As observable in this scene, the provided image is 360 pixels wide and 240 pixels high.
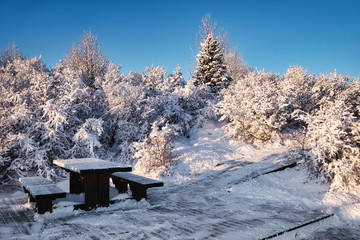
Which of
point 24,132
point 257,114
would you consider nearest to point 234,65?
point 257,114

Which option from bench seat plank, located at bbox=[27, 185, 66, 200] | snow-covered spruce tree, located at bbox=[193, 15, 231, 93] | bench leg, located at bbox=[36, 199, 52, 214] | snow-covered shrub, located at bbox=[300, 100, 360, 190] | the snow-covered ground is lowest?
the snow-covered ground

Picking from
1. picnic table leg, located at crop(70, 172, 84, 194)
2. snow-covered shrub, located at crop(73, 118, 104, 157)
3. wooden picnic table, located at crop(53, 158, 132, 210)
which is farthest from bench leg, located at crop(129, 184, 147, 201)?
snow-covered shrub, located at crop(73, 118, 104, 157)

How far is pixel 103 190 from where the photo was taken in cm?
584

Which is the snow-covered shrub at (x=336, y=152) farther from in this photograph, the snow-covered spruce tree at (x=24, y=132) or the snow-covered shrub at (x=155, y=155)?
the snow-covered spruce tree at (x=24, y=132)

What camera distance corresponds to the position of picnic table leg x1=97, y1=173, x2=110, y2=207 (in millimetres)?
5809

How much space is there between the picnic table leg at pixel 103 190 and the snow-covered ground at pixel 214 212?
22 centimetres

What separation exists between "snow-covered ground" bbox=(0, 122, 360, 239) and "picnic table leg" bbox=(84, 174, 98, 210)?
0.18 metres

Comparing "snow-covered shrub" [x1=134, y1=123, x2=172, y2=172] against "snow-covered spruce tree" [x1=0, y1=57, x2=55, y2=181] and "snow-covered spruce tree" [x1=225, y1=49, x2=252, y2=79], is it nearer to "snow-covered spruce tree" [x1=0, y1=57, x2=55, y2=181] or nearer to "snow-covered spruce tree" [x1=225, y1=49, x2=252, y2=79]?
"snow-covered spruce tree" [x1=0, y1=57, x2=55, y2=181]

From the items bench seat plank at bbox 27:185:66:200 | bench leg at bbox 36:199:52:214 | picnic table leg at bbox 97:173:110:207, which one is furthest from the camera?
picnic table leg at bbox 97:173:110:207

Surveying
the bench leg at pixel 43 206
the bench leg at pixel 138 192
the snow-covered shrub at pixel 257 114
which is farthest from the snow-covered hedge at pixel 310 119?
the bench leg at pixel 43 206

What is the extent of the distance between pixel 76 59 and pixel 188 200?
79.4 ft

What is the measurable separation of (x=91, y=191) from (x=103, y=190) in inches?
10.0

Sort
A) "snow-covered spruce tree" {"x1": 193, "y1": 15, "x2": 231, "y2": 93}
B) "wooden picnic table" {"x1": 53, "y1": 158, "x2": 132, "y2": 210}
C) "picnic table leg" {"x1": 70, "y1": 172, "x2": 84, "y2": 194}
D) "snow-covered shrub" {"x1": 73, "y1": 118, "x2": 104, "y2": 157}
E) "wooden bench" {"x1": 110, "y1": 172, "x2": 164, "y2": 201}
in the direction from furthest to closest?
"snow-covered spruce tree" {"x1": 193, "y1": 15, "x2": 231, "y2": 93}
"snow-covered shrub" {"x1": 73, "y1": 118, "x2": 104, "y2": 157}
"picnic table leg" {"x1": 70, "y1": 172, "x2": 84, "y2": 194}
"wooden bench" {"x1": 110, "y1": 172, "x2": 164, "y2": 201}
"wooden picnic table" {"x1": 53, "y1": 158, "x2": 132, "y2": 210}

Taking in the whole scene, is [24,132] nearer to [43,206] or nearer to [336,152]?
[43,206]
